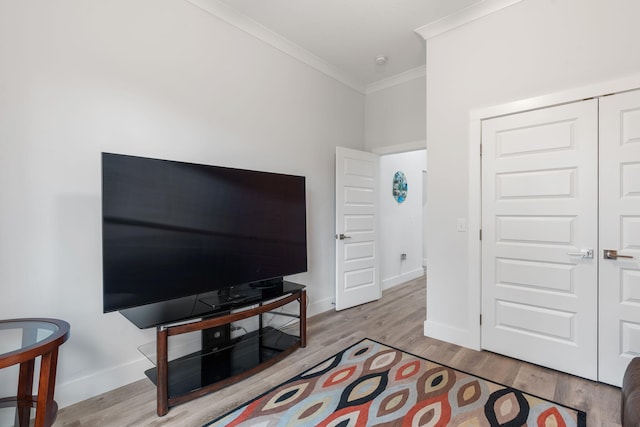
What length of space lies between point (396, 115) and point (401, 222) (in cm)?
187

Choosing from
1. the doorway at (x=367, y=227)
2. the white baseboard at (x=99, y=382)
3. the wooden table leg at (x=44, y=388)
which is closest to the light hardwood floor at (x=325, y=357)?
the white baseboard at (x=99, y=382)

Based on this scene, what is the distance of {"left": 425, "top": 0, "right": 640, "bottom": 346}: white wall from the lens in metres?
2.07

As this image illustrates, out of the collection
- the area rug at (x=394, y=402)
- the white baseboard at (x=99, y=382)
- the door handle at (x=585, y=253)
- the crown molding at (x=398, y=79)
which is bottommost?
the area rug at (x=394, y=402)

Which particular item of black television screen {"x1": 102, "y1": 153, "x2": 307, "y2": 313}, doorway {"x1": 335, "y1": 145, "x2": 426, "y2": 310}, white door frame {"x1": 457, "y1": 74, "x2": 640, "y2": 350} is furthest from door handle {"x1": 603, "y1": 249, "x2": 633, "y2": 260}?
black television screen {"x1": 102, "y1": 153, "x2": 307, "y2": 313}

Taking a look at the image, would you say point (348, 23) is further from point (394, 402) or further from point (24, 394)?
point (24, 394)

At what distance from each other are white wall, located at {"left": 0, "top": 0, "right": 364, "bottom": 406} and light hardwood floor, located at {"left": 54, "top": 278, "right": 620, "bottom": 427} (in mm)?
178

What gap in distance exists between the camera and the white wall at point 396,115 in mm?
3631

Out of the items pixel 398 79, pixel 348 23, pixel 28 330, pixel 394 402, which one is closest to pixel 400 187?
pixel 398 79

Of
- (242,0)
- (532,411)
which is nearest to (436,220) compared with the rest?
(532,411)

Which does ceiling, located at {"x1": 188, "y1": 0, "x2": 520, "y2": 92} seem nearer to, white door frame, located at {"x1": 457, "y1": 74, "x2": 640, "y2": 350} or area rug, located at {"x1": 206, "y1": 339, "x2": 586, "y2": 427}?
white door frame, located at {"x1": 457, "y1": 74, "x2": 640, "y2": 350}

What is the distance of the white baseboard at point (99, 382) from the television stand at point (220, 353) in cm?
22

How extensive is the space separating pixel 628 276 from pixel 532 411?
3.68 ft

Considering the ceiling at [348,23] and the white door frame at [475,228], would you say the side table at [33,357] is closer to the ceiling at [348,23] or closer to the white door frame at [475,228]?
the ceiling at [348,23]

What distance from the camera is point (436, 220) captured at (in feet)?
9.27
